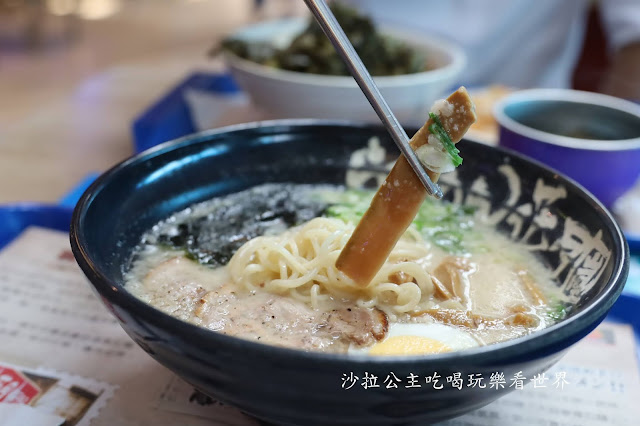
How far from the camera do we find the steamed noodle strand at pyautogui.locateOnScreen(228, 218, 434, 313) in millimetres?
938

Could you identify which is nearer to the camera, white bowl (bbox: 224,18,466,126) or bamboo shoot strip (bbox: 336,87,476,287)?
bamboo shoot strip (bbox: 336,87,476,287)

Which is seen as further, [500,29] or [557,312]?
[500,29]

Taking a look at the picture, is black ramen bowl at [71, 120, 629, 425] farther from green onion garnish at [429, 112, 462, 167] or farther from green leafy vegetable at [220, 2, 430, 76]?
green leafy vegetable at [220, 2, 430, 76]

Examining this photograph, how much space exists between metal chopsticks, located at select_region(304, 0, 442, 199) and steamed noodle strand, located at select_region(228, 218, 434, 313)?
0.19 m

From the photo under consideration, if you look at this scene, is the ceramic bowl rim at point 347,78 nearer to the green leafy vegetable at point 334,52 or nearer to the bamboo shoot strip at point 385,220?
the green leafy vegetable at point 334,52

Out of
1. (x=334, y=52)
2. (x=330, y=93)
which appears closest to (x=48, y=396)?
(x=330, y=93)

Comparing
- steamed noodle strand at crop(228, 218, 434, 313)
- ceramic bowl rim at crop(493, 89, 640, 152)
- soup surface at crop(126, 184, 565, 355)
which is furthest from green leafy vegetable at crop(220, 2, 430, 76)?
steamed noodle strand at crop(228, 218, 434, 313)

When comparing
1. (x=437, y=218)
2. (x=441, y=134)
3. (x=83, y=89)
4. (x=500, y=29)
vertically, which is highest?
(x=441, y=134)

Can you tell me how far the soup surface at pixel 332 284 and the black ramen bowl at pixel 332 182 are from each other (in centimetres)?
5

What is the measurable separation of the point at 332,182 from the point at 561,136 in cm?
79

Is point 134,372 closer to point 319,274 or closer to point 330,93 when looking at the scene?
point 319,274

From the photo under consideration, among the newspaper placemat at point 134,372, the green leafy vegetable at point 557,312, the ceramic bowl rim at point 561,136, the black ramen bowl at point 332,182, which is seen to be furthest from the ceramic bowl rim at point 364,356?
the ceramic bowl rim at point 561,136

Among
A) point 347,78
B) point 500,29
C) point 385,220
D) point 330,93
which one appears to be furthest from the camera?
point 500,29

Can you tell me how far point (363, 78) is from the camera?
0.79 m
